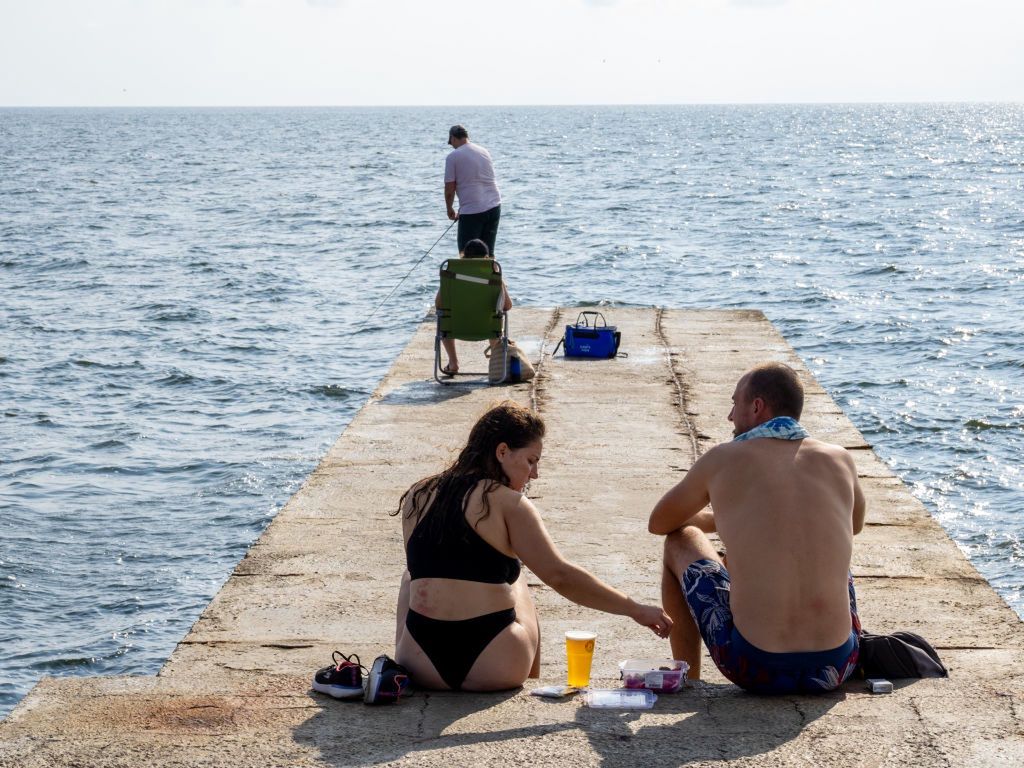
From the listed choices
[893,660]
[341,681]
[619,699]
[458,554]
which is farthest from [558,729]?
[893,660]

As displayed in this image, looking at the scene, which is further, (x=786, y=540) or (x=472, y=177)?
Answer: (x=472, y=177)

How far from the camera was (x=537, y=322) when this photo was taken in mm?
11930

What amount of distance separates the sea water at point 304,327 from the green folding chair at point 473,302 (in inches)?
78.2

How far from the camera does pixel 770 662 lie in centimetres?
368

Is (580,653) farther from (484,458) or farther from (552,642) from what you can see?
(552,642)

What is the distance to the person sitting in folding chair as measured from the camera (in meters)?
9.17

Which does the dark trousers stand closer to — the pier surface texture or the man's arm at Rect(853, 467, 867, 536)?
the pier surface texture

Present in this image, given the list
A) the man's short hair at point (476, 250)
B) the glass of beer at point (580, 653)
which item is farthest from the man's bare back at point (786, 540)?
the man's short hair at point (476, 250)

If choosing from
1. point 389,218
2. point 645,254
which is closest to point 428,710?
point 645,254

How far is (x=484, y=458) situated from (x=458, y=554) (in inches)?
11.7

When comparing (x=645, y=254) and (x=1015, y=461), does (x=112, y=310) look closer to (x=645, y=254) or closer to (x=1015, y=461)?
(x=645, y=254)

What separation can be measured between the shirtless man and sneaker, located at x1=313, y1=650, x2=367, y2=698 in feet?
3.48

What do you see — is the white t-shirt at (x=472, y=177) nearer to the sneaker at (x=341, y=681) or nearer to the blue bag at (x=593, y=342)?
the blue bag at (x=593, y=342)

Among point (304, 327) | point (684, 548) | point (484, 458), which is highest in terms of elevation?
point (484, 458)
